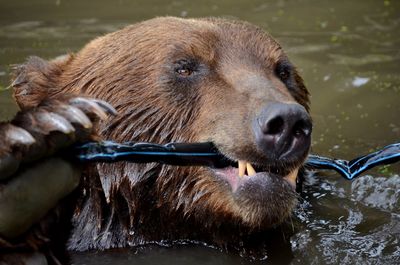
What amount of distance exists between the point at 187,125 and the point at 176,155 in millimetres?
684

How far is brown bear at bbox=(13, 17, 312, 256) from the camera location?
4.31m

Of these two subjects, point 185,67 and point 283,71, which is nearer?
point 185,67

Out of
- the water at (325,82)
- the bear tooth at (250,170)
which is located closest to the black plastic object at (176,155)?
the bear tooth at (250,170)

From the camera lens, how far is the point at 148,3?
10938 mm

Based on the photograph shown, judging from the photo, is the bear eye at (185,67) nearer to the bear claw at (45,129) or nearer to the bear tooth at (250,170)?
the bear tooth at (250,170)

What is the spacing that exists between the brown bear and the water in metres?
0.22

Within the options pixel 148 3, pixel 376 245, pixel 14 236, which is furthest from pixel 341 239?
pixel 148 3

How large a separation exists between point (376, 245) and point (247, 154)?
50.0 inches

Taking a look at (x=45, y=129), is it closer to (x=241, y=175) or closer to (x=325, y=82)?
(x=241, y=175)

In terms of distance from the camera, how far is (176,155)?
13.6 feet

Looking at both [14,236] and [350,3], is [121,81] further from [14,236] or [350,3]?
[350,3]

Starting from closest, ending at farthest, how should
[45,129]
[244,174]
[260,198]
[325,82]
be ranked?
1. [45,129]
2. [260,198]
3. [244,174]
4. [325,82]

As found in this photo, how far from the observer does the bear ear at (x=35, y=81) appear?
17.5ft

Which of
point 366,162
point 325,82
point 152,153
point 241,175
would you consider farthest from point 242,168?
point 325,82
